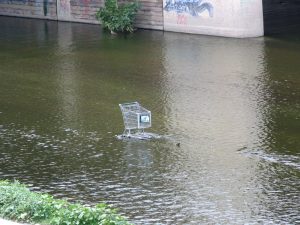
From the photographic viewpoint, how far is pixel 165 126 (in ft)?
80.8

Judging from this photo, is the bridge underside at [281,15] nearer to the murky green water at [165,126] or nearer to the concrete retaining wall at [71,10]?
the murky green water at [165,126]

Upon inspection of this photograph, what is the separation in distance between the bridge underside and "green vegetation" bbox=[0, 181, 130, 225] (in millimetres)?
30395

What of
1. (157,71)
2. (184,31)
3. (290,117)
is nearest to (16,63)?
(157,71)

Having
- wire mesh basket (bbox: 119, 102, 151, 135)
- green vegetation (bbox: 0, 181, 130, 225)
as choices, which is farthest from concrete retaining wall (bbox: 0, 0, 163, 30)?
green vegetation (bbox: 0, 181, 130, 225)

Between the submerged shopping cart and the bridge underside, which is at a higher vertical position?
the bridge underside

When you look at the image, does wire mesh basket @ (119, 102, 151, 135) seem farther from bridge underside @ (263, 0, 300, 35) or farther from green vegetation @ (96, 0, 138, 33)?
bridge underside @ (263, 0, 300, 35)

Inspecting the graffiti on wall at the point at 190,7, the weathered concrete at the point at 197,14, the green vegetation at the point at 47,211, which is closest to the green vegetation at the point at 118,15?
the weathered concrete at the point at 197,14

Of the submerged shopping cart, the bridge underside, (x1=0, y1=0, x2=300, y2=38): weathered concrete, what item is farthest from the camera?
the bridge underside

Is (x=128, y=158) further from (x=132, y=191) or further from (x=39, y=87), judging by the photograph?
(x=39, y=87)

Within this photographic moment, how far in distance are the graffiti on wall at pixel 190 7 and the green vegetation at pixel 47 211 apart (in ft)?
91.0

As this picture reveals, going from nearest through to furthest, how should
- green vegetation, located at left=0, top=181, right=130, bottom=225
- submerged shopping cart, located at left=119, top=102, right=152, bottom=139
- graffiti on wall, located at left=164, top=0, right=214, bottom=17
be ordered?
1. green vegetation, located at left=0, top=181, right=130, bottom=225
2. submerged shopping cart, located at left=119, top=102, right=152, bottom=139
3. graffiti on wall, located at left=164, top=0, right=214, bottom=17

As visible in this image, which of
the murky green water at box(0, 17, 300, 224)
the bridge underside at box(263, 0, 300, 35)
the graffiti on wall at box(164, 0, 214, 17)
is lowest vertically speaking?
the murky green water at box(0, 17, 300, 224)

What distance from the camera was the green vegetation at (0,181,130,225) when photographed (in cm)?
1294

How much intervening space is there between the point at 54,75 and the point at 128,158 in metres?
12.5
